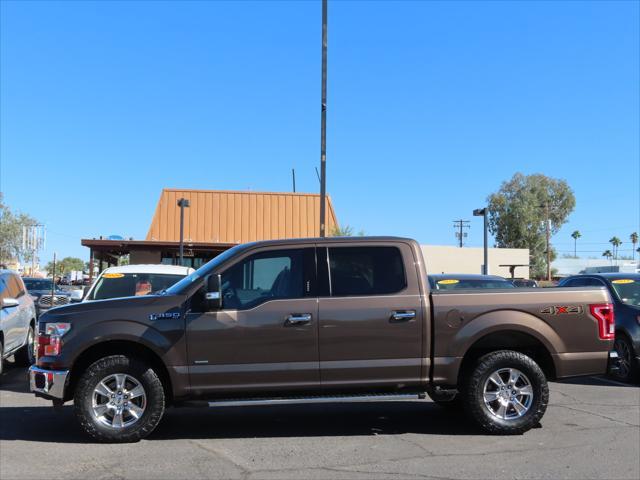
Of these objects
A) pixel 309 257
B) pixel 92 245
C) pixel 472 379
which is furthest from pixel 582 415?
pixel 92 245

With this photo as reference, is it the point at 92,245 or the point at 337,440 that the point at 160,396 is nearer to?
the point at 337,440

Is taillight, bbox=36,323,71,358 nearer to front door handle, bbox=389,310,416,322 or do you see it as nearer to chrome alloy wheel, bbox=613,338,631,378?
front door handle, bbox=389,310,416,322

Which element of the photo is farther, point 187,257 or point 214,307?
point 187,257

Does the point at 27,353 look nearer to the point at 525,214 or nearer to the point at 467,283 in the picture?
the point at 467,283

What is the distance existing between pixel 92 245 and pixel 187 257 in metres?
4.90

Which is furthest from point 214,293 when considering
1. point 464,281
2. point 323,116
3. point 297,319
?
point 323,116

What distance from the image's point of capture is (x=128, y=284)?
985cm

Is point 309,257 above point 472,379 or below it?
above

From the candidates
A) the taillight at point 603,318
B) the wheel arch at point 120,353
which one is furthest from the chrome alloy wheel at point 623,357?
the wheel arch at point 120,353

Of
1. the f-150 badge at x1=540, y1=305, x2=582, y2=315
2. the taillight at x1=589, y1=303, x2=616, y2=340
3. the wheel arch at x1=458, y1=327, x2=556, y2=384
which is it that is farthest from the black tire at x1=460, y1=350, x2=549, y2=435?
the taillight at x1=589, y1=303, x2=616, y2=340

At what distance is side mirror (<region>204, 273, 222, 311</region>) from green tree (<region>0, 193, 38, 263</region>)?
69771 mm

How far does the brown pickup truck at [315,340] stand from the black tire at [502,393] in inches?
0.5

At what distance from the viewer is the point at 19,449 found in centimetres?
582

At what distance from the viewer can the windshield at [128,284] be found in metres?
9.55
